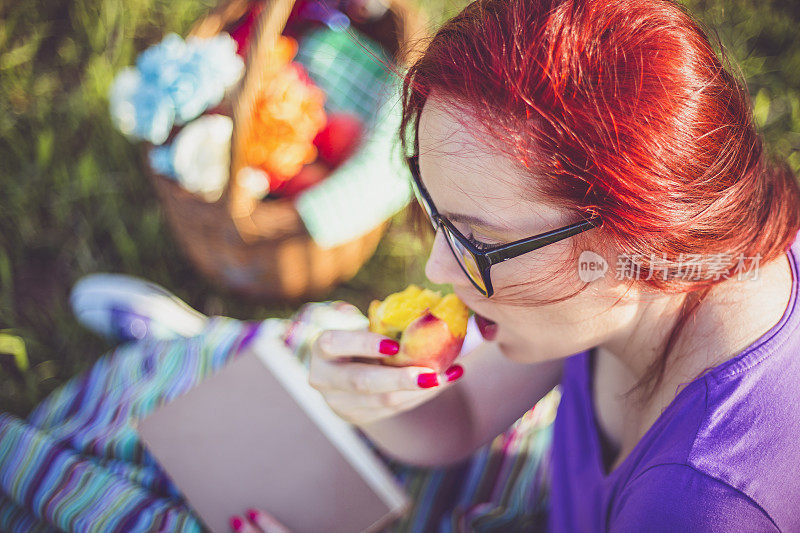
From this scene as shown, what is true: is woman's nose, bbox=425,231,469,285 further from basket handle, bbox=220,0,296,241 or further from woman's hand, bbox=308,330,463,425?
basket handle, bbox=220,0,296,241

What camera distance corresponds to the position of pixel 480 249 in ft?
2.67

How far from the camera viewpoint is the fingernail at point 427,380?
3.18ft

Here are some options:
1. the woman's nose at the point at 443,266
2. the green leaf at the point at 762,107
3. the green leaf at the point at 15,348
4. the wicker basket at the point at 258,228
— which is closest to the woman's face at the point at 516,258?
the woman's nose at the point at 443,266

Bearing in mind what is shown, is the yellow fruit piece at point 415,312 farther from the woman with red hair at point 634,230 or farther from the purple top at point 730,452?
the purple top at point 730,452

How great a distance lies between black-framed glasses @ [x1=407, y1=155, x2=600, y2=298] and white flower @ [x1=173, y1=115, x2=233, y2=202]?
3.18ft

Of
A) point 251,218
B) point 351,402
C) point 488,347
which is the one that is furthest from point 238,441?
point 251,218

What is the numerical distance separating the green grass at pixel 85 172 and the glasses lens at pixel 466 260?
1.28 meters

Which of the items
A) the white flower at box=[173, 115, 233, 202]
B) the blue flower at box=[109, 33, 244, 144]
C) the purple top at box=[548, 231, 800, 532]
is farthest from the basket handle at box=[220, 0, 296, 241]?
the purple top at box=[548, 231, 800, 532]

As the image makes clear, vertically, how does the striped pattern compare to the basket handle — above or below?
below

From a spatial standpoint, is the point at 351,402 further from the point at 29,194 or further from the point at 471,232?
the point at 29,194

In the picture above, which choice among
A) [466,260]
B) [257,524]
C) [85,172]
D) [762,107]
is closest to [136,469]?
[257,524]

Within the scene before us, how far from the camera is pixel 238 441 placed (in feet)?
4.13

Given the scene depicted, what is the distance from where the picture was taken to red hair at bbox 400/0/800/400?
0.69 m

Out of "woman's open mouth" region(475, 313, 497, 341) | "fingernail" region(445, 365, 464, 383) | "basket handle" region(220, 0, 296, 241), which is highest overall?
"basket handle" region(220, 0, 296, 241)
